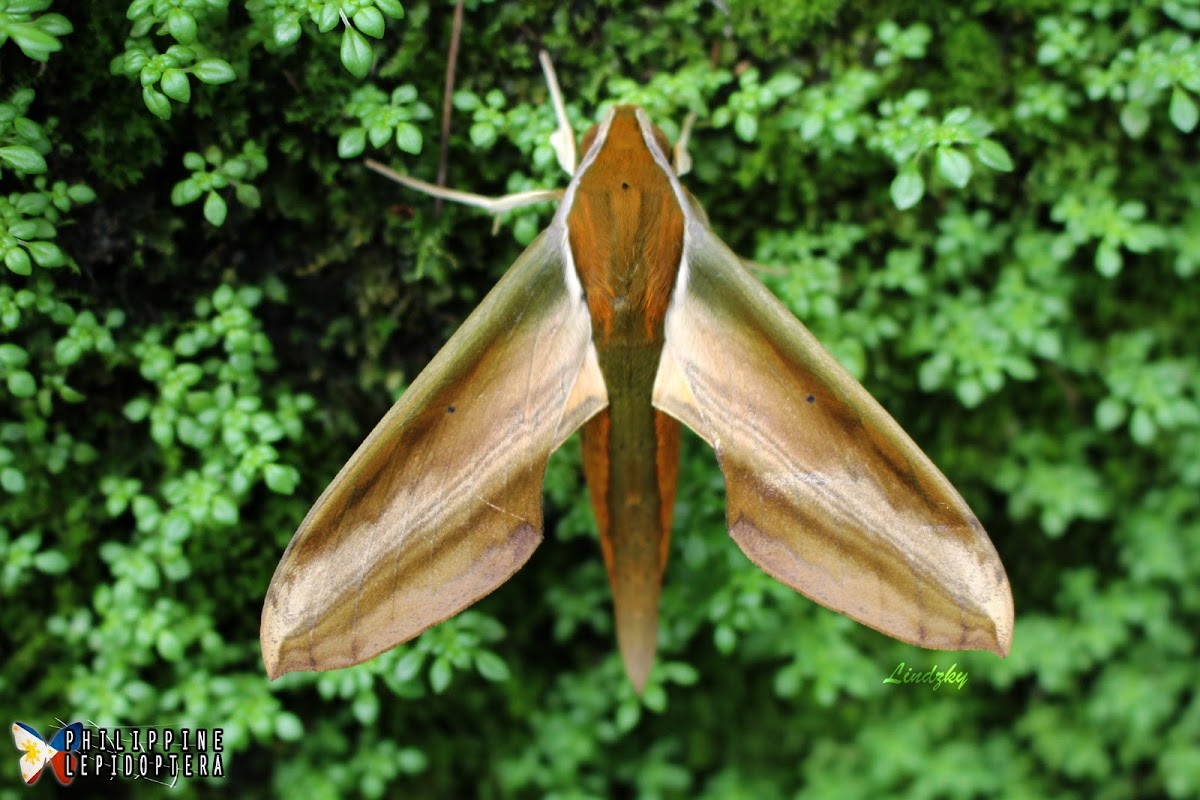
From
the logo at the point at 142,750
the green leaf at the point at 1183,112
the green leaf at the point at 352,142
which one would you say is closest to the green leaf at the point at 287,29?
the green leaf at the point at 352,142

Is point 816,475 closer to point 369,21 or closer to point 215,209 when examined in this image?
point 369,21

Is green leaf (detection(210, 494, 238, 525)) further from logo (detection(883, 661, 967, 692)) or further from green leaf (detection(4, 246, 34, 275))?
logo (detection(883, 661, 967, 692))

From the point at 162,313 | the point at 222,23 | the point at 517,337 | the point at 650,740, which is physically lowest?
the point at 650,740

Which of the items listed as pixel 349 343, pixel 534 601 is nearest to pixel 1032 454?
pixel 534 601

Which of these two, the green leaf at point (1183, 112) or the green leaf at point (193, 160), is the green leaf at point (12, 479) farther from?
the green leaf at point (1183, 112)

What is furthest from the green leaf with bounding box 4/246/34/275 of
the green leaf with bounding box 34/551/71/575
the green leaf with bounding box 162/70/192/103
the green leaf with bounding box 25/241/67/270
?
the green leaf with bounding box 34/551/71/575

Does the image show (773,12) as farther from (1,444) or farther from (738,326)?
(1,444)

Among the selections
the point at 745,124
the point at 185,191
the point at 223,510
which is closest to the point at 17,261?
the point at 185,191
